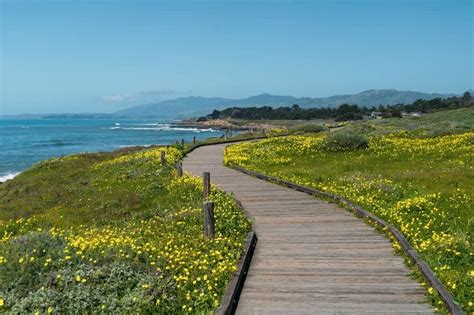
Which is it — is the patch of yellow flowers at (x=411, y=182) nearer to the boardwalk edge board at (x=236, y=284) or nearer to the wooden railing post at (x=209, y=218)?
the boardwalk edge board at (x=236, y=284)

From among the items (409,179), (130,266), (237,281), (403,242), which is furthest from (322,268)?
(409,179)

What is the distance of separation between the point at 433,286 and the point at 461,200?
8.24 meters

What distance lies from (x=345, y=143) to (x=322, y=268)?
24595 millimetres

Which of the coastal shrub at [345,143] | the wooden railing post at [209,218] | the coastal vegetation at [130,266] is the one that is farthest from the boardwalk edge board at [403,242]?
the coastal shrub at [345,143]

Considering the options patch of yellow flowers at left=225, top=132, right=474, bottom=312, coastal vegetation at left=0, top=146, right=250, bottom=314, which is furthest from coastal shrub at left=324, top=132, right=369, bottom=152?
coastal vegetation at left=0, top=146, right=250, bottom=314

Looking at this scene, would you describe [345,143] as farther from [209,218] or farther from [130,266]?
[130,266]

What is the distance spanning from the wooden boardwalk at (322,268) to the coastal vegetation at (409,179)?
2.34ft

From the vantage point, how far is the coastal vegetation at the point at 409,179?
34.9ft

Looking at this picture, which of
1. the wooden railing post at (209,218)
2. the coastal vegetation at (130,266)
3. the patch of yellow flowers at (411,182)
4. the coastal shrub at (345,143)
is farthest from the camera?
the coastal shrub at (345,143)

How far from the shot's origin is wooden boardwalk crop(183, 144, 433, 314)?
8.49m

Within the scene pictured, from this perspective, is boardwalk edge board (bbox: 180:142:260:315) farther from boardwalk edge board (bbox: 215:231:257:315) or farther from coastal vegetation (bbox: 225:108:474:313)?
coastal vegetation (bbox: 225:108:474:313)

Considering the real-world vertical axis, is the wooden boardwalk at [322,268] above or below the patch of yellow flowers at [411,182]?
below

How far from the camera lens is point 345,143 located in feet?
112

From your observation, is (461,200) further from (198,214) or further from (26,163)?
(26,163)
